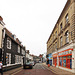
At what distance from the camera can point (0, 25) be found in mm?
17969

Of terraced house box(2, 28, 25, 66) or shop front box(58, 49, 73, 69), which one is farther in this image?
terraced house box(2, 28, 25, 66)

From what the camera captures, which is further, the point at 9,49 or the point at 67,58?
the point at 9,49

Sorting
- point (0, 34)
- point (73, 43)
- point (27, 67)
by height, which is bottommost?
point (27, 67)

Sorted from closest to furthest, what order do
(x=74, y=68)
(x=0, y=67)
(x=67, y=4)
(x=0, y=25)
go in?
(x=0, y=67), (x=74, y=68), (x=0, y=25), (x=67, y=4)

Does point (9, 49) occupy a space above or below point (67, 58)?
above

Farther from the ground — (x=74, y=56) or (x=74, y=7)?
(x=74, y=7)

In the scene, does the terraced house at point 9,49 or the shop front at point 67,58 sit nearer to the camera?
the shop front at point 67,58

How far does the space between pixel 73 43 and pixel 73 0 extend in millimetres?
5935

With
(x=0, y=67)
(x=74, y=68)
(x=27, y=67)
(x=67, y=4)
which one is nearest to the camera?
(x=0, y=67)

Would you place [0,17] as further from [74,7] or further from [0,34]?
[74,7]

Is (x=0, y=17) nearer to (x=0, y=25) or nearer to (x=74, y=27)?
(x=0, y=25)

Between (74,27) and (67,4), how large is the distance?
17.6ft

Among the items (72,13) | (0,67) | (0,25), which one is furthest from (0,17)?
(72,13)

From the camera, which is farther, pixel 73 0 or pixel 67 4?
pixel 67 4
